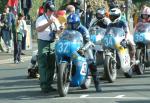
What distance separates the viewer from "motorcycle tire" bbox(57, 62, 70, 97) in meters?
12.1

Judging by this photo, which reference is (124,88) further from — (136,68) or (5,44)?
(5,44)

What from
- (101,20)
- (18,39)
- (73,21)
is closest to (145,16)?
(101,20)

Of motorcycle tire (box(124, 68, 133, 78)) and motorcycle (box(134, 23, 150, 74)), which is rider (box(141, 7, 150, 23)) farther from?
motorcycle tire (box(124, 68, 133, 78))

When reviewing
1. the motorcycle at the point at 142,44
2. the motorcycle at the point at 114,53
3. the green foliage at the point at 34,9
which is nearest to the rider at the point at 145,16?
the motorcycle at the point at 142,44

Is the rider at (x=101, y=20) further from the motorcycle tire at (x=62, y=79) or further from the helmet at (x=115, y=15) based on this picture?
the motorcycle tire at (x=62, y=79)

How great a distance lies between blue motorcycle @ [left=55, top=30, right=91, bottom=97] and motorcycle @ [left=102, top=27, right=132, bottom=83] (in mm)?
1911

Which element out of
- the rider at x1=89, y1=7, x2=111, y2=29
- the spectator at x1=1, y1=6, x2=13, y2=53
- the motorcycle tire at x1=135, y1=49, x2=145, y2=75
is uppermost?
the spectator at x1=1, y1=6, x2=13, y2=53

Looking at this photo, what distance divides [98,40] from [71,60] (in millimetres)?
3298

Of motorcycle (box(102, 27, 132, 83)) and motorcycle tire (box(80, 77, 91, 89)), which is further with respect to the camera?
motorcycle (box(102, 27, 132, 83))

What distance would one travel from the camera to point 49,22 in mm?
12805

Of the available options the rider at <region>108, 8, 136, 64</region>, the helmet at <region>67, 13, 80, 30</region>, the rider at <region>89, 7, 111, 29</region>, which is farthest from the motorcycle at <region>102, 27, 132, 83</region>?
the helmet at <region>67, 13, 80, 30</region>

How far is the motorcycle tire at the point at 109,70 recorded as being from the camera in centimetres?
1462

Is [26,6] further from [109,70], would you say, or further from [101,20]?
[109,70]

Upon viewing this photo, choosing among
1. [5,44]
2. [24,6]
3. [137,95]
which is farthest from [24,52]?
[137,95]
